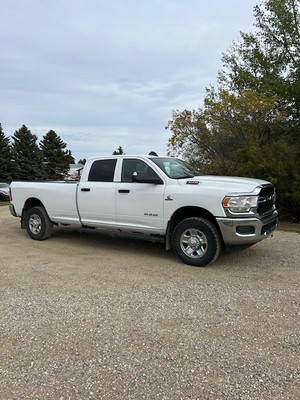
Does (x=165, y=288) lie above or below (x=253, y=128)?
below

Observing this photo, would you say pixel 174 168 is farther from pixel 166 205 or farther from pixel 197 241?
pixel 197 241

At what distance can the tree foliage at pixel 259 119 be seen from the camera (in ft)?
34.3

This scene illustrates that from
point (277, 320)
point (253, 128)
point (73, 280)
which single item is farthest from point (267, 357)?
point (253, 128)

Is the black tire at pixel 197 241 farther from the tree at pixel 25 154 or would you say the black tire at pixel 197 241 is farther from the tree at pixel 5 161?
the tree at pixel 25 154

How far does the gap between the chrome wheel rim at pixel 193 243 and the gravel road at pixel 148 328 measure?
0.31m

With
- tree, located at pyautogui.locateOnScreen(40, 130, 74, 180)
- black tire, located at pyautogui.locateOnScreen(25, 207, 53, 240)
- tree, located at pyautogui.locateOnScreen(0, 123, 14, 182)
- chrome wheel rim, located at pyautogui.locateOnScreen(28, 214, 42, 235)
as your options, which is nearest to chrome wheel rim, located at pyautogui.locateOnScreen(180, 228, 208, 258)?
black tire, located at pyautogui.locateOnScreen(25, 207, 53, 240)

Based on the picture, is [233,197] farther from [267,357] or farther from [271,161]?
[271,161]

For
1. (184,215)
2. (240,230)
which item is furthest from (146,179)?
(240,230)

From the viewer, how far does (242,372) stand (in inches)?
103

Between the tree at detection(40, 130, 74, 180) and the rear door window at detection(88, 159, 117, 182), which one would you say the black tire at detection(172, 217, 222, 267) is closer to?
the rear door window at detection(88, 159, 117, 182)

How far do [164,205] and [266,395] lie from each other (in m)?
3.63

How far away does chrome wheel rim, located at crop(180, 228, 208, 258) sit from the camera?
535 centimetres

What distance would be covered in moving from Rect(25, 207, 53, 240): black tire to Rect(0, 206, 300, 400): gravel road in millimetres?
1558

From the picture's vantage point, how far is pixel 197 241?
539 cm
